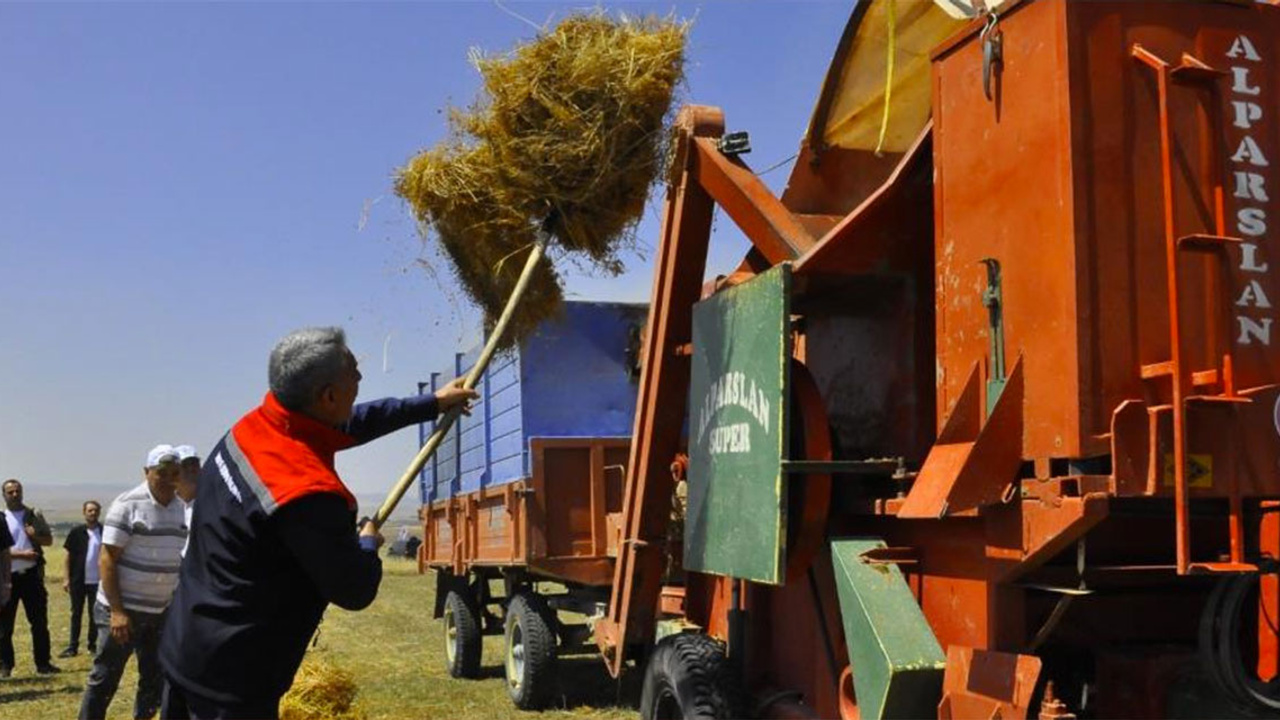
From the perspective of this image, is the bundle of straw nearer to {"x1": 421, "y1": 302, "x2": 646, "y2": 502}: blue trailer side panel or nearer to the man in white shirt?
{"x1": 421, "y1": 302, "x2": 646, "y2": 502}: blue trailer side panel

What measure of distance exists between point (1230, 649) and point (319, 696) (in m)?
4.65

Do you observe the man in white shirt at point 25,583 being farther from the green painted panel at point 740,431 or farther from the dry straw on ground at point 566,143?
the green painted panel at point 740,431

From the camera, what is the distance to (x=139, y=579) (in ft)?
20.2

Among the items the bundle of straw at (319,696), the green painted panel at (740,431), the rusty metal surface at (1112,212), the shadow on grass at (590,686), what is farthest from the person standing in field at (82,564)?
the rusty metal surface at (1112,212)

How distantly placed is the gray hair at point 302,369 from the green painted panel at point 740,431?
5.03ft

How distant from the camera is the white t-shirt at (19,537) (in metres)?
11.3

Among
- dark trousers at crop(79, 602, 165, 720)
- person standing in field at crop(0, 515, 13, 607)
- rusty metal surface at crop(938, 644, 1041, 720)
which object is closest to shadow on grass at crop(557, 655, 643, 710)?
dark trousers at crop(79, 602, 165, 720)

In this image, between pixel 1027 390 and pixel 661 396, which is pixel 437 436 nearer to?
pixel 661 396

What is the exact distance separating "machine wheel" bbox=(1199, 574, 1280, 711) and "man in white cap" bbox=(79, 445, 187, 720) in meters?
4.59

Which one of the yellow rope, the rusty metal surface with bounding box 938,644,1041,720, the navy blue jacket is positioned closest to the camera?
the navy blue jacket

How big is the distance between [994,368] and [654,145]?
2.73 metres

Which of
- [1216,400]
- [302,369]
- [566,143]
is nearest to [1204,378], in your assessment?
[1216,400]

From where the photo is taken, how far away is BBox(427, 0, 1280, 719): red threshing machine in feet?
11.0

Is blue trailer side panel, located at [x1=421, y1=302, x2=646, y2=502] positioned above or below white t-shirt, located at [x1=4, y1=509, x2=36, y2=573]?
above
